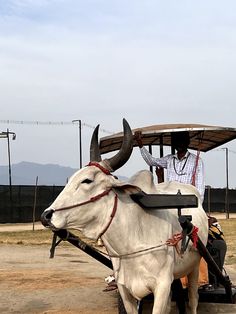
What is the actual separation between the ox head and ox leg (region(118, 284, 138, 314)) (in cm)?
70

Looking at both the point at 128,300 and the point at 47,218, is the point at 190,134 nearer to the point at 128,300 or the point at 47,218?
the point at 128,300

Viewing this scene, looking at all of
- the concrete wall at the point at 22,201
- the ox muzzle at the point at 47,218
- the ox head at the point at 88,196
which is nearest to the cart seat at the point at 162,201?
the ox head at the point at 88,196

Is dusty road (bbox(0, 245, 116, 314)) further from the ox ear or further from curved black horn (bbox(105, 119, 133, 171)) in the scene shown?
curved black horn (bbox(105, 119, 133, 171))

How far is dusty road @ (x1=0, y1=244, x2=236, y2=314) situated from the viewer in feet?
27.4

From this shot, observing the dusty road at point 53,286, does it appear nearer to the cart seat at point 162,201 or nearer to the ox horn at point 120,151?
the cart seat at point 162,201

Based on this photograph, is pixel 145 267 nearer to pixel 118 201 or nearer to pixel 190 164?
pixel 118 201

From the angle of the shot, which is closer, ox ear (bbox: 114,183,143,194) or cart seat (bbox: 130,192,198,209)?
ox ear (bbox: 114,183,143,194)

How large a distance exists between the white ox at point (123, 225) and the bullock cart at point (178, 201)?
6 centimetres

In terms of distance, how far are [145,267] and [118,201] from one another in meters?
0.64

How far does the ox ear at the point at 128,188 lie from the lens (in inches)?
200

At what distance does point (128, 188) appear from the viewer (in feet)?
16.8

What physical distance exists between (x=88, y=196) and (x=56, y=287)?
17.8 ft

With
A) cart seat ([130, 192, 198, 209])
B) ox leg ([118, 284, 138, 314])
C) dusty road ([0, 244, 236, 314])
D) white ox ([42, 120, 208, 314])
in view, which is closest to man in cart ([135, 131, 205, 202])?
white ox ([42, 120, 208, 314])

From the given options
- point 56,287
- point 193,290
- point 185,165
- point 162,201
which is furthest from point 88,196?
point 56,287
